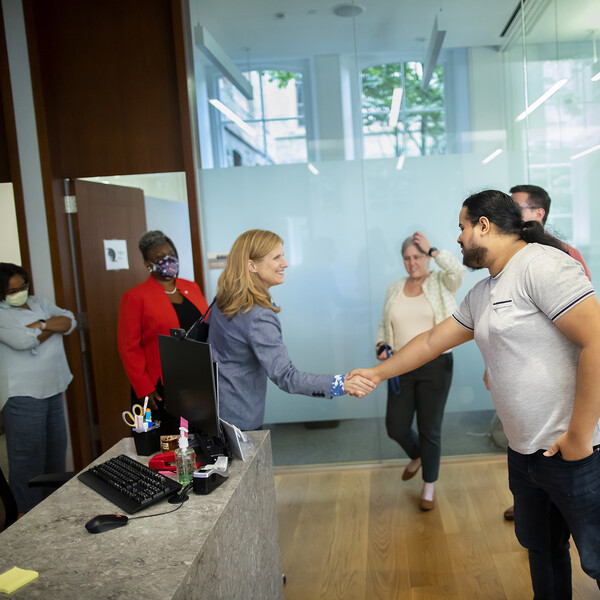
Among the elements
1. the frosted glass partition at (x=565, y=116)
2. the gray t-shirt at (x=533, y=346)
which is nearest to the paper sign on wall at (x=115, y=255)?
the frosted glass partition at (x=565, y=116)

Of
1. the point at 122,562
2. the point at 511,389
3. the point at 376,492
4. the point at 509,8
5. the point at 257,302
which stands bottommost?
the point at 376,492

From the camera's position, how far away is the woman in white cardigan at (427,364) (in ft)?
10.5

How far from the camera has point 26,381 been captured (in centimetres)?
315

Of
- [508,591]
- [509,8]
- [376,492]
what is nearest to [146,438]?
[508,591]

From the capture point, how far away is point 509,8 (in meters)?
3.58

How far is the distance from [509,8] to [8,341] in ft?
12.1

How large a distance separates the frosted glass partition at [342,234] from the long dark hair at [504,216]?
1929mm

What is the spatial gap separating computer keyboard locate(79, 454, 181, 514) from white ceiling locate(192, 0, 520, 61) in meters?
2.89

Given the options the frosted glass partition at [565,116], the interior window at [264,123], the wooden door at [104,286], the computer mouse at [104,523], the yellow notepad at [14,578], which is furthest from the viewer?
the wooden door at [104,286]

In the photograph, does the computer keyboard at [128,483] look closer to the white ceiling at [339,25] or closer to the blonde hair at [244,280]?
the blonde hair at [244,280]

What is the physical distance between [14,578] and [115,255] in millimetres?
2989

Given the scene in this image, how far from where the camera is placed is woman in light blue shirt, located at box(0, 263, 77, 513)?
312cm

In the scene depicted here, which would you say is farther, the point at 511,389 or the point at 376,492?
the point at 376,492

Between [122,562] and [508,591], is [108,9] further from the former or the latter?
[508,591]
